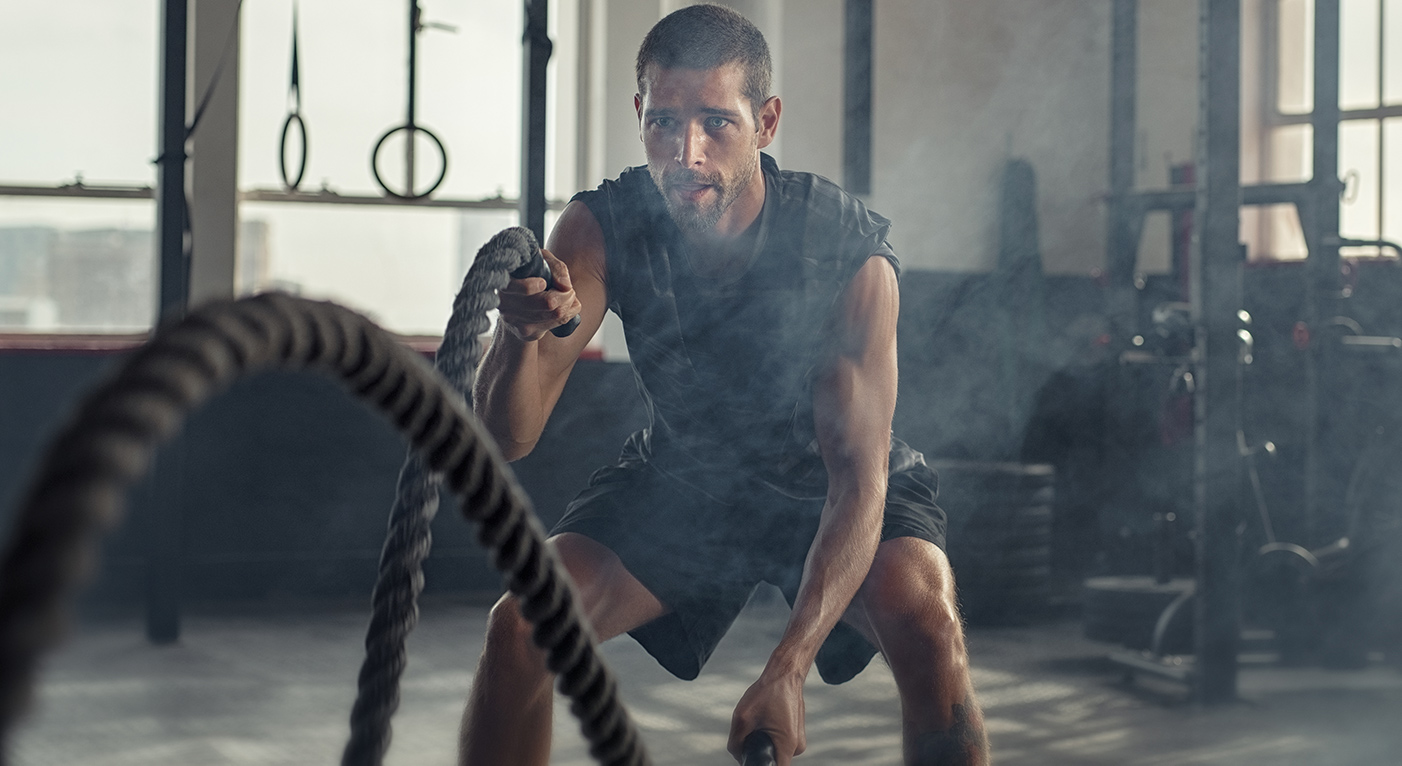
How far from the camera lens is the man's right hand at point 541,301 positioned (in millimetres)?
1205

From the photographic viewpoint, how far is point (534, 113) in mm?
2844

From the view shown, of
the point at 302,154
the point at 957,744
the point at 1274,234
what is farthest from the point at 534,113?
the point at 1274,234

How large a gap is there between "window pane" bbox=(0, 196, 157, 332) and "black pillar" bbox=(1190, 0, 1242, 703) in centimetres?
325

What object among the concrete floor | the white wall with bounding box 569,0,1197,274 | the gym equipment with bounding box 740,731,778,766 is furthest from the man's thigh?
the white wall with bounding box 569,0,1197,274

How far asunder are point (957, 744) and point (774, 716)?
1.12ft

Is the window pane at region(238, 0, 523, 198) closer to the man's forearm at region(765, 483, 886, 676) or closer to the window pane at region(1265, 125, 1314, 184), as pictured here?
the man's forearm at region(765, 483, 886, 676)

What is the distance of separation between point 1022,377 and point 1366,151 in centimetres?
221

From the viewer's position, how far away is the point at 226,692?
2922 millimetres

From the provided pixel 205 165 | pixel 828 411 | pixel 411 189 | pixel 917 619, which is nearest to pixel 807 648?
pixel 917 619

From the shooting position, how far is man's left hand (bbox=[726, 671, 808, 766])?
3.62 feet

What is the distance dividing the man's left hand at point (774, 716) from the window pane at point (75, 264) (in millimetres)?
3505

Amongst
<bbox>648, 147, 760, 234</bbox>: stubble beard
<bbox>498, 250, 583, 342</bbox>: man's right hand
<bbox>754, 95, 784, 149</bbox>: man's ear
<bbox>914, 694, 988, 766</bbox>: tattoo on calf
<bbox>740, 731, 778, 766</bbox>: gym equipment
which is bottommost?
<bbox>914, 694, 988, 766</bbox>: tattoo on calf

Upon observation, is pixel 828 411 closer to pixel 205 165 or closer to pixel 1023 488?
pixel 1023 488

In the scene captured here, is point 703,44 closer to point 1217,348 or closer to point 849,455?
point 849,455
